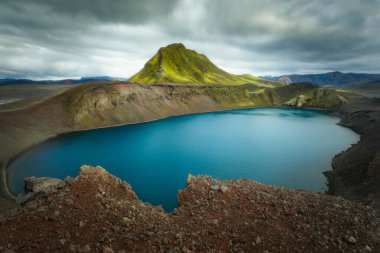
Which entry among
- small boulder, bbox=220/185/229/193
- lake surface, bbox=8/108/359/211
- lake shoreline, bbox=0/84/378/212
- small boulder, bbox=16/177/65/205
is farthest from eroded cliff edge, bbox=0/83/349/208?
small boulder, bbox=220/185/229/193

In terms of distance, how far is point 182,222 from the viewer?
52.9 ft

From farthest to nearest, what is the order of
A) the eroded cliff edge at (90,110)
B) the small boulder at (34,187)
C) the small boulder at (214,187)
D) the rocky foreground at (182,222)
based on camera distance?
the eroded cliff edge at (90,110) < the small boulder at (214,187) < the small boulder at (34,187) < the rocky foreground at (182,222)

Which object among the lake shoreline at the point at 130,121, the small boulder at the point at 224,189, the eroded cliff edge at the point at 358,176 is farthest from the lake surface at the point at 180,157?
the small boulder at the point at 224,189

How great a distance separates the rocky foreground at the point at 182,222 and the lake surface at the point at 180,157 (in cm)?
1323

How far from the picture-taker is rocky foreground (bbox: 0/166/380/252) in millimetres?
12641

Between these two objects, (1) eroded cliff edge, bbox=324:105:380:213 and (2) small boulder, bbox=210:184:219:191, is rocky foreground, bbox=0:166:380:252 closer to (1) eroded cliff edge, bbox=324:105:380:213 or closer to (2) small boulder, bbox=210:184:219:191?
(2) small boulder, bbox=210:184:219:191

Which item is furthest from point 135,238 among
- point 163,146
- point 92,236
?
point 163,146

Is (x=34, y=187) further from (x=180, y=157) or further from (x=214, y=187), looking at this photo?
(x=180, y=157)

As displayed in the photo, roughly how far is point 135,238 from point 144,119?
101657 mm

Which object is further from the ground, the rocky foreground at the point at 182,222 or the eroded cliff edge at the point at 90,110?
the rocky foreground at the point at 182,222

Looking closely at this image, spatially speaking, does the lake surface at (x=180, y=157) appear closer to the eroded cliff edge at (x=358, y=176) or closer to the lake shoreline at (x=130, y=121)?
the lake shoreline at (x=130, y=121)

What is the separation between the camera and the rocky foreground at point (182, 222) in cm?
1264

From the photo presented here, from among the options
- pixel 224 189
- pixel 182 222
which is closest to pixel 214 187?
pixel 224 189

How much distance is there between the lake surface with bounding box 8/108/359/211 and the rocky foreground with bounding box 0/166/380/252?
13234 millimetres
